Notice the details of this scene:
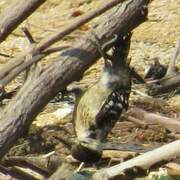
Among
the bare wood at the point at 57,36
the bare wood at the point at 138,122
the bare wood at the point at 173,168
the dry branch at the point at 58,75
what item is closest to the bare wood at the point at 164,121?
the bare wood at the point at 138,122

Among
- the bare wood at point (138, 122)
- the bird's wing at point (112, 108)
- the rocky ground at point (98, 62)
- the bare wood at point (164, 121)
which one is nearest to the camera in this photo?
the bird's wing at point (112, 108)

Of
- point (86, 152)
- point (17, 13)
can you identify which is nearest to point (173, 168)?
point (86, 152)

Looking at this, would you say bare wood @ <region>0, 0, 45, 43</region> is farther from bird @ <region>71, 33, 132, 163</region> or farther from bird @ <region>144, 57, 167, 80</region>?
bird @ <region>144, 57, 167, 80</region>

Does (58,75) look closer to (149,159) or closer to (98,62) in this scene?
(149,159)

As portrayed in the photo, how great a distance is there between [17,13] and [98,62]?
2980 millimetres

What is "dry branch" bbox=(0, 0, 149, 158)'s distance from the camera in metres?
3.70

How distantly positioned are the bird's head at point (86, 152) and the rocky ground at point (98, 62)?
0.43 meters

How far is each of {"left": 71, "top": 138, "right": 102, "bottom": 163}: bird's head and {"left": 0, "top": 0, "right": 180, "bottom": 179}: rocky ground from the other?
1.41ft

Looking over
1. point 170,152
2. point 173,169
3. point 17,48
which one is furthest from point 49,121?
point 170,152

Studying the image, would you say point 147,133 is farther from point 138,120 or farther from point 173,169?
point 173,169

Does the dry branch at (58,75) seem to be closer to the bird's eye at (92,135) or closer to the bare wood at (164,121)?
the bird's eye at (92,135)

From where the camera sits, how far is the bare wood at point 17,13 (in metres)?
3.82

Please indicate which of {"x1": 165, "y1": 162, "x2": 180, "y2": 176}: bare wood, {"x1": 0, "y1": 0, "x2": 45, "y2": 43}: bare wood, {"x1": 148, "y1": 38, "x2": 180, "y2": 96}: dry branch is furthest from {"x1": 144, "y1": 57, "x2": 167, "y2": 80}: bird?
{"x1": 0, "y1": 0, "x2": 45, "y2": 43}: bare wood

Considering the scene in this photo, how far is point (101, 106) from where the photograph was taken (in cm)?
457
